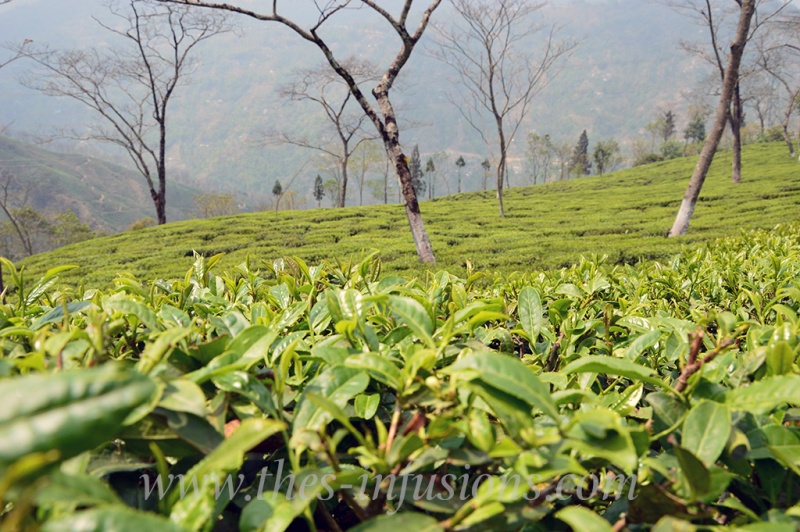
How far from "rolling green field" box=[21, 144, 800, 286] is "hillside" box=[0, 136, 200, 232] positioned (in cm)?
6340

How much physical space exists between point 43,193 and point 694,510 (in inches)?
4040

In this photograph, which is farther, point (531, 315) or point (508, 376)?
point (531, 315)

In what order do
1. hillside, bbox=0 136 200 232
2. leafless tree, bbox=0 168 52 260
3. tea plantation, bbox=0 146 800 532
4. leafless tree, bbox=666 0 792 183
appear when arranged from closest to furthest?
tea plantation, bbox=0 146 800 532 → leafless tree, bbox=666 0 792 183 → leafless tree, bbox=0 168 52 260 → hillside, bbox=0 136 200 232

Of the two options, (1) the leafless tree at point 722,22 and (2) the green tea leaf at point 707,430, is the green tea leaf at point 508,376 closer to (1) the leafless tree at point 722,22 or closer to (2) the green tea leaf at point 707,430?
(2) the green tea leaf at point 707,430

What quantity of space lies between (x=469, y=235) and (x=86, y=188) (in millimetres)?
103816

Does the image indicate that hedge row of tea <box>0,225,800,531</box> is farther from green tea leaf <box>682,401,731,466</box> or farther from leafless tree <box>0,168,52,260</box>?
leafless tree <box>0,168,52,260</box>

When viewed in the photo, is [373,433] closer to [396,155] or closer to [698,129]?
[396,155]

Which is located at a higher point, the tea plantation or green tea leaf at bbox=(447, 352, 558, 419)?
green tea leaf at bbox=(447, 352, 558, 419)

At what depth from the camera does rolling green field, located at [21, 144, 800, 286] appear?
8797 mm

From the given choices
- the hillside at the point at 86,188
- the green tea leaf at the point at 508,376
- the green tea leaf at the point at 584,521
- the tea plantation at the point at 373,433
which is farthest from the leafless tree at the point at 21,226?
the green tea leaf at the point at 584,521

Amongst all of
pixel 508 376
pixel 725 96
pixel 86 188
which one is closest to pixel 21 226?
pixel 725 96

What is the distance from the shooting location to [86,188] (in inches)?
3583

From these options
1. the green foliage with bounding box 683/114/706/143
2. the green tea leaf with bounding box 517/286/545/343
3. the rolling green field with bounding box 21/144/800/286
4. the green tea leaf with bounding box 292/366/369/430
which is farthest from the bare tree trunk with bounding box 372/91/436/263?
the green foliage with bounding box 683/114/706/143

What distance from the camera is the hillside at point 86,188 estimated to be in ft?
261
